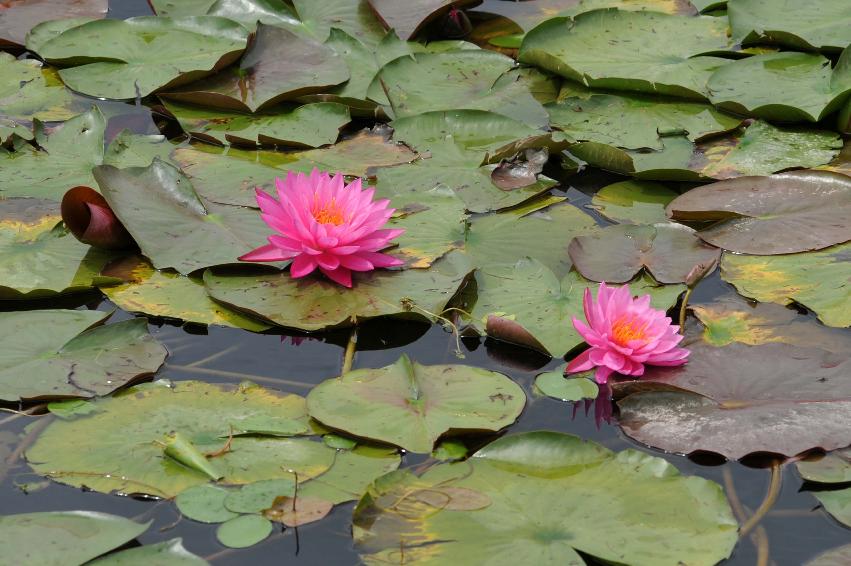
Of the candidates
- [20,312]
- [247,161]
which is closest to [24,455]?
[20,312]

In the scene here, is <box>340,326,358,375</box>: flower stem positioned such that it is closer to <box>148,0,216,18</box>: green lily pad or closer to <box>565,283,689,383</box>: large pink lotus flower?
<box>565,283,689,383</box>: large pink lotus flower

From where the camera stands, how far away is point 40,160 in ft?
11.6

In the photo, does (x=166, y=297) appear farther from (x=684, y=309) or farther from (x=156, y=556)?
(x=684, y=309)

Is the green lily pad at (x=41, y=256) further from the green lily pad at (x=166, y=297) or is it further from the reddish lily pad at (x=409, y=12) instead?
the reddish lily pad at (x=409, y=12)

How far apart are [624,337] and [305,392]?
2.48ft

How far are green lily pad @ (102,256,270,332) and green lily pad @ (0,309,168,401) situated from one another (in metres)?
0.10

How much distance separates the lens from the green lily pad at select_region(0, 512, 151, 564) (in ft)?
6.73

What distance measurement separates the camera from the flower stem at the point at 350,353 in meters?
2.68

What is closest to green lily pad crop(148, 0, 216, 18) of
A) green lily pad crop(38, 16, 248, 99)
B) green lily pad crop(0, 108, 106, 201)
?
green lily pad crop(38, 16, 248, 99)

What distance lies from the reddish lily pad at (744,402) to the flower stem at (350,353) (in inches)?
25.3

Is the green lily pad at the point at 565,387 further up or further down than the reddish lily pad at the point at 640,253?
further down

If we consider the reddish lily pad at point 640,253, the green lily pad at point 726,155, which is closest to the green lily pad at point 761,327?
the reddish lily pad at point 640,253

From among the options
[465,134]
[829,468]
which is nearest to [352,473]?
[829,468]

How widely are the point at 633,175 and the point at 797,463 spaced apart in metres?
1.38
